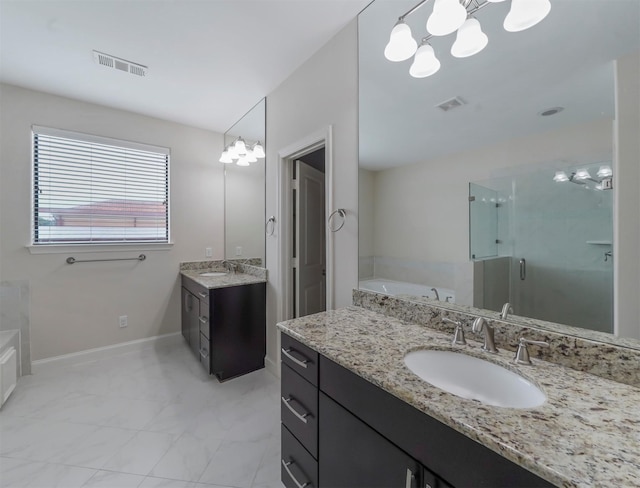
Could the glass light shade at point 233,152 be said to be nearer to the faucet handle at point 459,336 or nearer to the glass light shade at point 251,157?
the glass light shade at point 251,157

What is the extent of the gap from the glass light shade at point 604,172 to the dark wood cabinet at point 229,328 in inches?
93.4

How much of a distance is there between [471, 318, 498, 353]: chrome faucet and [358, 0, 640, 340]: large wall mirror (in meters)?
0.13

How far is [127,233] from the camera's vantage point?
300cm

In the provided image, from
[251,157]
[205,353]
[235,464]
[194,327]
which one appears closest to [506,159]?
[235,464]

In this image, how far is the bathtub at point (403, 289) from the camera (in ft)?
4.40

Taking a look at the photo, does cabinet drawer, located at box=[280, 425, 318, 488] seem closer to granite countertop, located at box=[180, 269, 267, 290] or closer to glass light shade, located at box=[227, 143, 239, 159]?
granite countertop, located at box=[180, 269, 267, 290]

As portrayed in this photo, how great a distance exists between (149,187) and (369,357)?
10.6ft

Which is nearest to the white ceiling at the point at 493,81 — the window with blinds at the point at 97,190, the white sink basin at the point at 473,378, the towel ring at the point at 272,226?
the white sink basin at the point at 473,378

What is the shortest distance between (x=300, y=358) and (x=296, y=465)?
0.52 meters

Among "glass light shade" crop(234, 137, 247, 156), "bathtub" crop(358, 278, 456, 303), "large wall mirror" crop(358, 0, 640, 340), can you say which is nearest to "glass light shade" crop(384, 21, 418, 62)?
"large wall mirror" crop(358, 0, 640, 340)

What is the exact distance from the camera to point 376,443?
862 mm

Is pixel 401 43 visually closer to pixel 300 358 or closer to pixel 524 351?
pixel 524 351

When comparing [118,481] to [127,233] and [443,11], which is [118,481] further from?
[443,11]

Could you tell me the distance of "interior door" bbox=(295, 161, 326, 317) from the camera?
2.55 meters
